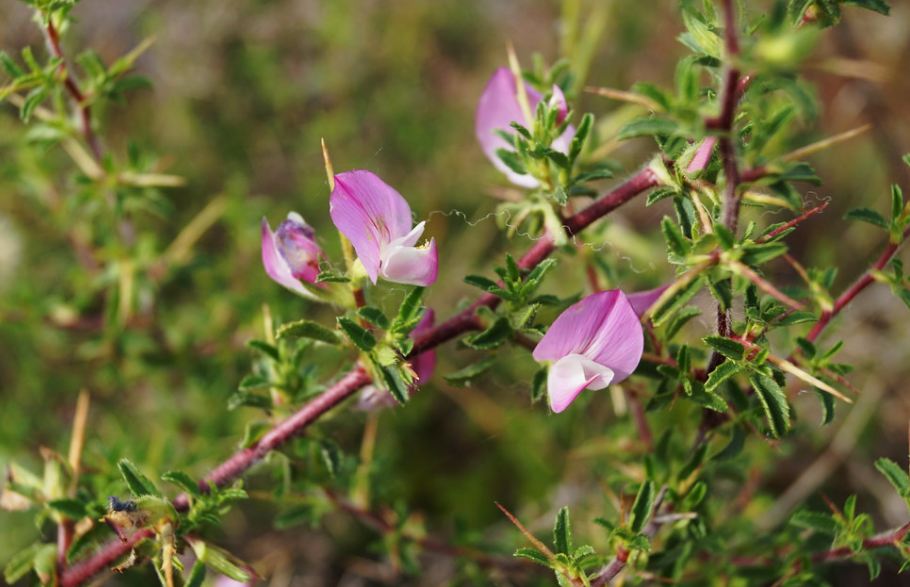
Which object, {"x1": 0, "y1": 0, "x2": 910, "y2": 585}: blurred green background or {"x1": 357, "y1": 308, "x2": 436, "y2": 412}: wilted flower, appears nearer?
{"x1": 357, "y1": 308, "x2": 436, "y2": 412}: wilted flower

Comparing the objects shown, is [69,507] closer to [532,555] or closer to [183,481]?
[183,481]

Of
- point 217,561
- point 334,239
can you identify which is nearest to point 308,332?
point 217,561

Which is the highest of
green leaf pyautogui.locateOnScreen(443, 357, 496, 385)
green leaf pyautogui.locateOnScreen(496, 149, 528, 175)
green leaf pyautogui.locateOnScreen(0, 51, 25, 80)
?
green leaf pyautogui.locateOnScreen(0, 51, 25, 80)

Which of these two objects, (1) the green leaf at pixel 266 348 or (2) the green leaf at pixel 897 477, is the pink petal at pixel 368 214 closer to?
(1) the green leaf at pixel 266 348

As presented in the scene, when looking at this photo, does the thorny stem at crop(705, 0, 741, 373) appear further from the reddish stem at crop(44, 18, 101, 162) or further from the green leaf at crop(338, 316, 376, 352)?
the reddish stem at crop(44, 18, 101, 162)

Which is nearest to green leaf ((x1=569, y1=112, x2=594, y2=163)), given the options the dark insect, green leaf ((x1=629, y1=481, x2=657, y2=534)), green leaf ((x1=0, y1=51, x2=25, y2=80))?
green leaf ((x1=629, y1=481, x2=657, y2=534))

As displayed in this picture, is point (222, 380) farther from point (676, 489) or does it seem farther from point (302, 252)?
point (676, 489)
